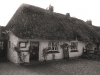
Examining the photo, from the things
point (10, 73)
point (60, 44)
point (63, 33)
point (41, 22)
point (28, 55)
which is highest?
point (41, 22)

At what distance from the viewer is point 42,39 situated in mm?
14047

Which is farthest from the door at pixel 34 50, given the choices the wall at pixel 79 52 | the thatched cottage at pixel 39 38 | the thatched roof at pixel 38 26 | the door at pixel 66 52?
the wall at pixel 79 52

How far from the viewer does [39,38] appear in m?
13.5

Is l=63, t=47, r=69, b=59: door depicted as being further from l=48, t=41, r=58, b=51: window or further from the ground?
the ground

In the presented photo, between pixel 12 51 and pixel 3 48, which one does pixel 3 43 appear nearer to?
pixel 3 48

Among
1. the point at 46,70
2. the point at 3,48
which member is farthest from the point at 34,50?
the point at 3,48

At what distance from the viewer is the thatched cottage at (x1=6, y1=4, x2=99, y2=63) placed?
12918 millimetres

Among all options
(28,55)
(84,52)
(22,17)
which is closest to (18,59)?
(28,55)

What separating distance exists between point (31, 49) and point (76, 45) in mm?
7899

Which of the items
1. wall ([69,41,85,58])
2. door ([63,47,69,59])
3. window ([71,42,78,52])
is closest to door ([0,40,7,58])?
door ([63,47,69,59])

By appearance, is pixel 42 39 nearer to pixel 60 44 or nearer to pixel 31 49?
pixel 31 49

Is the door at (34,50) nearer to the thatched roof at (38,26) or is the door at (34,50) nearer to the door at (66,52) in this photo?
the thatched roof at (38,26)

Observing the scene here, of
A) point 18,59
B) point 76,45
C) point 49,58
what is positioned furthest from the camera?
point 76,45

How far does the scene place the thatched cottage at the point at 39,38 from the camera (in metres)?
12.9
